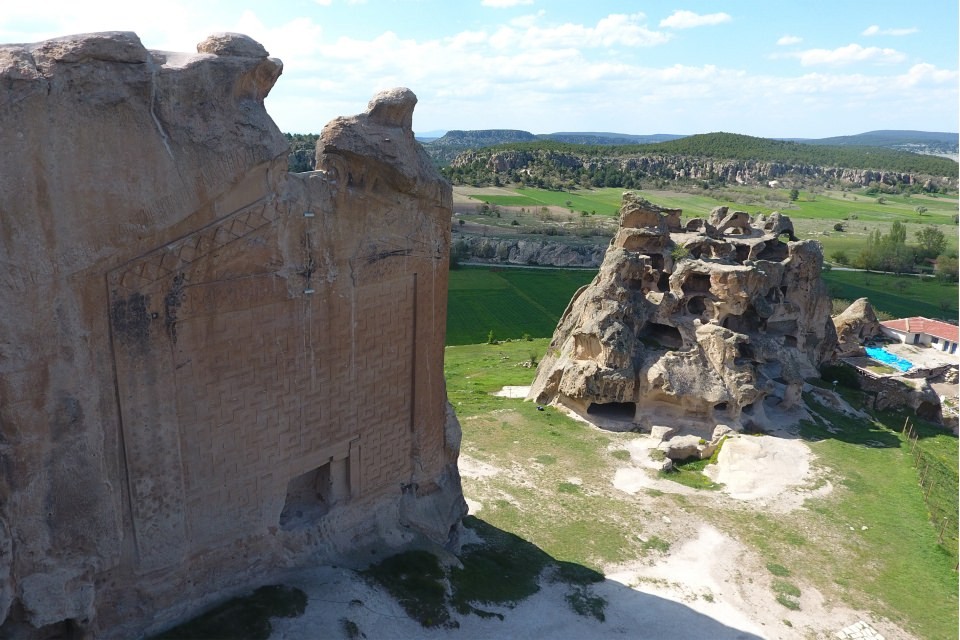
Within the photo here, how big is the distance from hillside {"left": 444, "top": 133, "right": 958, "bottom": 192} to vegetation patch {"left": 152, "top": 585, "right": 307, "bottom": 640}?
137942mm

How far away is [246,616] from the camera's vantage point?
10719mm

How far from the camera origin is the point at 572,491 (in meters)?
20.6

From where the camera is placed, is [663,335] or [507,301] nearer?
[663,335]

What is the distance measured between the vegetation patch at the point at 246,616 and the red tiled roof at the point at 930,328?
165 ft

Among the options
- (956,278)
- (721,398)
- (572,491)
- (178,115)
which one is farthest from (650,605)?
(956,278)

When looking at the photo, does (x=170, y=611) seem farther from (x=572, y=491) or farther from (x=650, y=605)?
(x=572, y=491)

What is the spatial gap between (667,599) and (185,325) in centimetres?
1185

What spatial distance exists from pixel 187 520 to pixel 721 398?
1939 cm

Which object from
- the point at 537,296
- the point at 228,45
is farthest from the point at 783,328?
the point at 537,296

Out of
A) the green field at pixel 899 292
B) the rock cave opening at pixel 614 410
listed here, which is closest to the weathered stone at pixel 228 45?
the rock cave opening at pixel 614 410

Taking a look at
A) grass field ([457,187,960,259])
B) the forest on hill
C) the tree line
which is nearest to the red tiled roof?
the tree line

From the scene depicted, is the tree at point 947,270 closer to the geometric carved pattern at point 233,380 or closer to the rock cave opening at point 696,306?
the rock cave opening at point 696,306

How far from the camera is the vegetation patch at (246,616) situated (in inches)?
406

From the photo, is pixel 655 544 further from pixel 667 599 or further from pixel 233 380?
pixel 233 380
